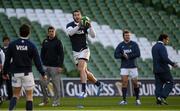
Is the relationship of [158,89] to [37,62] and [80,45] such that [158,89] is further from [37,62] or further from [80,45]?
[37,62]

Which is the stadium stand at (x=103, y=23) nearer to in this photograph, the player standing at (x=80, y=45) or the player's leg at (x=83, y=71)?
the player standing at (x=80, y=45)

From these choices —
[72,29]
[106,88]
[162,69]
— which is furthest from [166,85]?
[106,88]

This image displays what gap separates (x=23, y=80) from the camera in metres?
13.4

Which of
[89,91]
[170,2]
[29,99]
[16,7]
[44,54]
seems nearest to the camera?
[29,99]

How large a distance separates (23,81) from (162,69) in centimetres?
745

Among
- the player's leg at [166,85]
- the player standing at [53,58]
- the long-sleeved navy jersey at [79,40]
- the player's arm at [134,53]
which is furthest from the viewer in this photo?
the player's leg at [166,85]

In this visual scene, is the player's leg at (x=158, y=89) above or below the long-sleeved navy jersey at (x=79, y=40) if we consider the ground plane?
below

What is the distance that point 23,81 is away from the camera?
1344 centimetres

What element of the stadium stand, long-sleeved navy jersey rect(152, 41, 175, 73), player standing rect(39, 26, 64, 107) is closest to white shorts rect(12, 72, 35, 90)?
player standing rect(39, 26, 64, 107)

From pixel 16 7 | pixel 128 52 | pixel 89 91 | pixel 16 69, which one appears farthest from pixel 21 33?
pixel 16 7

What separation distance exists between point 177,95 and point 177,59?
162 inches

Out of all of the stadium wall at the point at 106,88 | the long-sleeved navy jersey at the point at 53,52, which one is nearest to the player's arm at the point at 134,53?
the long-sleeved navy jersey at the point at 53,52

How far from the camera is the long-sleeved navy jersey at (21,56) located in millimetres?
13430

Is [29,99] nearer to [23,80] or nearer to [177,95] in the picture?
[23,80]
